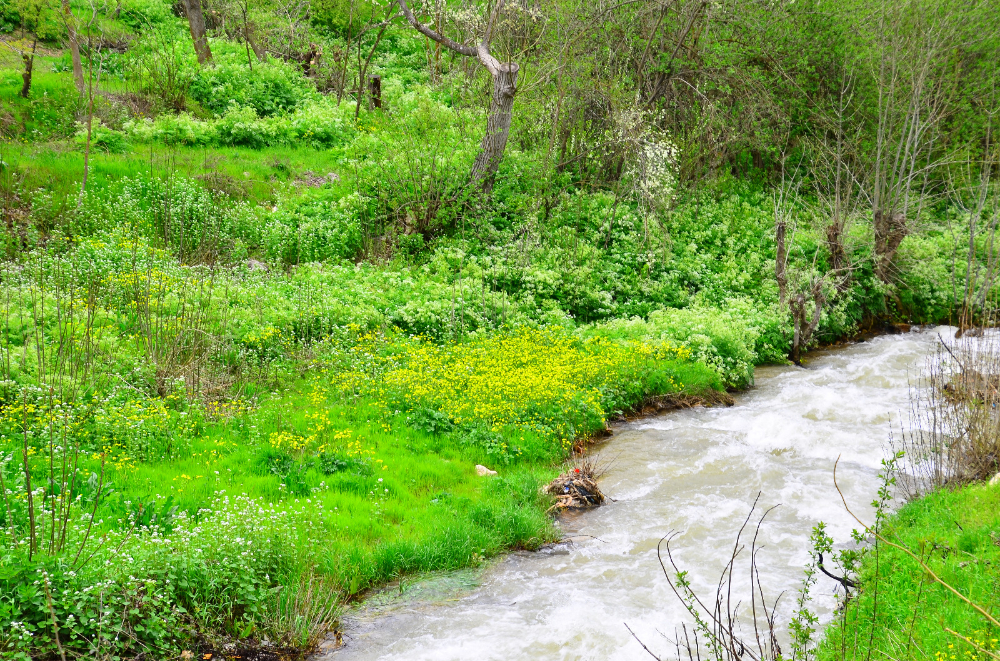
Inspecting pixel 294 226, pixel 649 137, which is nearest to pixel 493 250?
pixel 294 226

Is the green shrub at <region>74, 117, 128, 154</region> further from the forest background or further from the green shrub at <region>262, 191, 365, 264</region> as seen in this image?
the green shrub at <region>262, 191, 365, 264</region>

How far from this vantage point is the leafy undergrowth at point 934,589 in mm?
4449

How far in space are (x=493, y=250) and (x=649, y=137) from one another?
17.9 ft

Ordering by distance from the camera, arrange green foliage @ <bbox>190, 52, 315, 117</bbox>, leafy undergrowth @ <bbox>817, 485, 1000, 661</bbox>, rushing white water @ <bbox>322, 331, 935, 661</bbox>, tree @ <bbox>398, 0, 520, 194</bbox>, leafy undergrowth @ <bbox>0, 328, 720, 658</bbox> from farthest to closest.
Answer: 1. green foliage @ <bbox>190, 52, 315, 117</bbox>
2. tree @ <bbox>398, 0, 520, 194</bbox>
3. rushing white water @ <bbox>322, 331, 935, 661</bbox>
4. leafy undergrowth @ <bbox>0, 328, 720, 658</bbox>
5. leafy undergrowth @ <bbox>817, 485, 1000, 661</bbox>

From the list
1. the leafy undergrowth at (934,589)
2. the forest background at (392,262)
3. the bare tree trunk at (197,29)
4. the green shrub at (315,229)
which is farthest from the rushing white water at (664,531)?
the bare tree trunk at (197,29)

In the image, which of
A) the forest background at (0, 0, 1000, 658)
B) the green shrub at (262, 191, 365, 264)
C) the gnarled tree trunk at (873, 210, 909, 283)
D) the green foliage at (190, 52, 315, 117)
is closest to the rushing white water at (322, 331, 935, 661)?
the forest background at (0, 0, 1000, 658)

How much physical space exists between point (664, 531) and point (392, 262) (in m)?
8.44

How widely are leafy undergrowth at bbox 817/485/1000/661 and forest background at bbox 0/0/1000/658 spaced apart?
310cm

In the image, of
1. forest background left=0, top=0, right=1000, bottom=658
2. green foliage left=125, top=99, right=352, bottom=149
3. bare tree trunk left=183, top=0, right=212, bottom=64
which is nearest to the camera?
forest background left=0, top=0, right=1000, bottom=658

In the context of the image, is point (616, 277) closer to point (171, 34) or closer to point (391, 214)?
point (391, 214)

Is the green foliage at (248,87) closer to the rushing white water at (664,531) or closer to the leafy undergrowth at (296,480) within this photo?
the leafy undergrowth at (296,480)

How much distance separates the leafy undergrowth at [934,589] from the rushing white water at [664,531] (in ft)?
2.34

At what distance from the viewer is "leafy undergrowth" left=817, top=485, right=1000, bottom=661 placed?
4.45 m

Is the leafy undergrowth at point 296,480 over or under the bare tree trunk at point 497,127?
under
